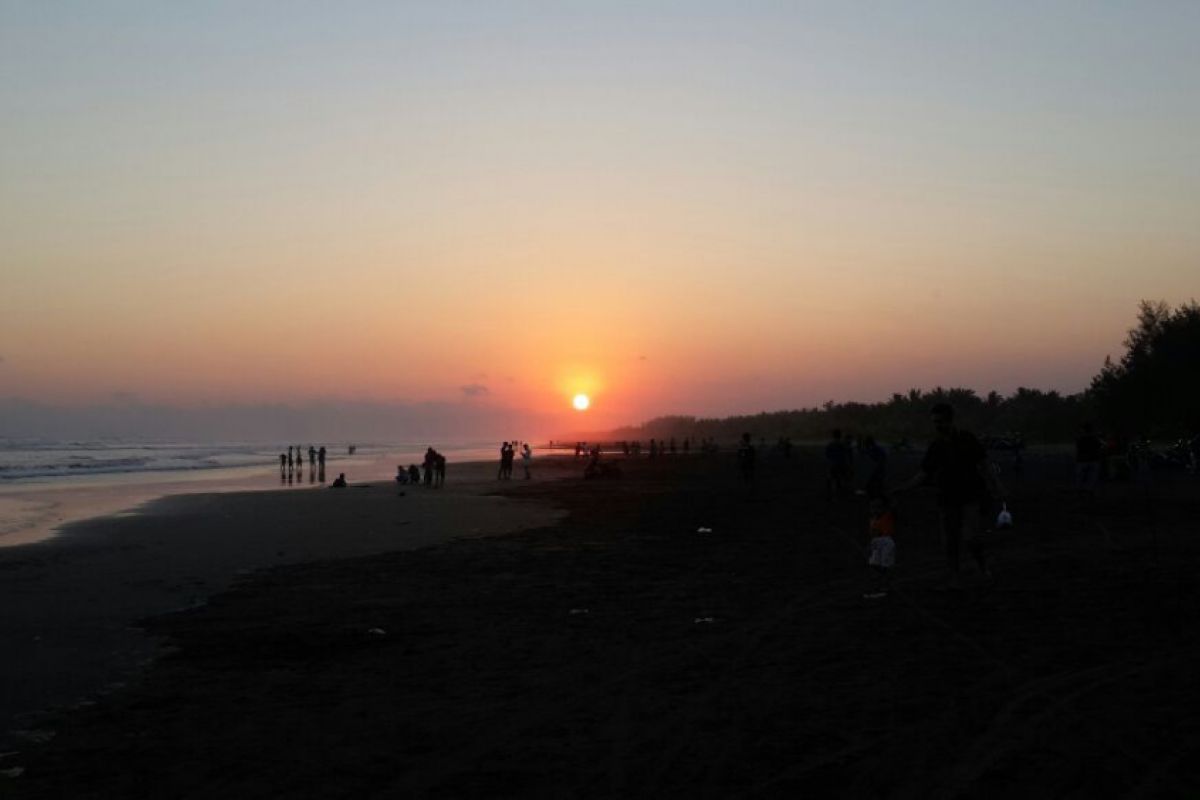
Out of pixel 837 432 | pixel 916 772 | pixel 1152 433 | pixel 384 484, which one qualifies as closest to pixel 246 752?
pixel 916 772

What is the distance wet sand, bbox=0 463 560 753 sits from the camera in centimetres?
1004

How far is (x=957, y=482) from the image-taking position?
1277cm

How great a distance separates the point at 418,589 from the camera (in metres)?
15.0

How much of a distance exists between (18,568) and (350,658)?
10626 mm

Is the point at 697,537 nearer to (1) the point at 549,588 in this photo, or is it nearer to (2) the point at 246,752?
(1) the point at 549,588

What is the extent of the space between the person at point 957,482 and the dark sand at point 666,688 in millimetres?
616

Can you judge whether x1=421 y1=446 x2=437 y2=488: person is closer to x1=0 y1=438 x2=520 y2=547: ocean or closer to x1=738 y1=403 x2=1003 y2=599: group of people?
x1=0 y1=438 x2=520 y2=547: ocean

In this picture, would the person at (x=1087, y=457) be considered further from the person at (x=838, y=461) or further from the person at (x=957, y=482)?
the person at (x=957, y=482)

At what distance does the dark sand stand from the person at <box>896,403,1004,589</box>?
62cm

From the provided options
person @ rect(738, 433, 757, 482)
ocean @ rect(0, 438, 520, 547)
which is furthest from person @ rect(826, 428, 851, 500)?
ocean @ rect(0, 438, 520, 547)

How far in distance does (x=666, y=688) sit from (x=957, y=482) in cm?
565

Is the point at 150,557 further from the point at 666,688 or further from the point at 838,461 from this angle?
the point at 838,461

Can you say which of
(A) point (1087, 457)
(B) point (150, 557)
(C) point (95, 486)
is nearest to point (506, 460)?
(C) point (95, 486)

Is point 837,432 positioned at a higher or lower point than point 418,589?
higher
